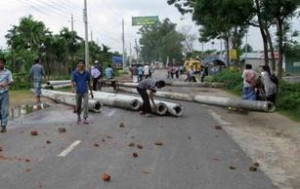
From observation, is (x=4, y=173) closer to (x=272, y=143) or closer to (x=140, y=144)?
(x=140, y=144)

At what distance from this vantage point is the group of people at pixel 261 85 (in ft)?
72.0

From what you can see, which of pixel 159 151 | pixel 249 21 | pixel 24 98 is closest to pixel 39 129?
pixel 159 151

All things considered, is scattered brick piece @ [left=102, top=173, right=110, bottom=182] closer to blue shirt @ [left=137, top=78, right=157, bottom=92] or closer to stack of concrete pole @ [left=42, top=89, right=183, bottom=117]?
blue shirt @ [left=137, top=78, right=157, bottom=92]

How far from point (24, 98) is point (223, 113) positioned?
1255 cm

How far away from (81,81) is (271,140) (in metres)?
6.38

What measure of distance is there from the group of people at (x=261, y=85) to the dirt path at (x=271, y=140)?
2.80 feet

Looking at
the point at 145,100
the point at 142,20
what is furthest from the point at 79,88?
the point at 142,20

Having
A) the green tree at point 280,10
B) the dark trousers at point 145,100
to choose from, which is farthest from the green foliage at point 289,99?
the dark trousers at point 145,100

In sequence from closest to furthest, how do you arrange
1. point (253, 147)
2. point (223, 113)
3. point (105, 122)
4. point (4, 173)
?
point (4, 173)
point (253, 147)
point (105, 122)
point (223, 113)

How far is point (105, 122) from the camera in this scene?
18094 millimetres

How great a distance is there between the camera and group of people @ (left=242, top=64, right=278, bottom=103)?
22.0 meters

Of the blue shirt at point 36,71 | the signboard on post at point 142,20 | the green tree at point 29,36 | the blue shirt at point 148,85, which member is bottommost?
the blue shirt at point 148,85

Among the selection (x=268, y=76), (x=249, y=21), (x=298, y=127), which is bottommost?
(x=298, y=127)

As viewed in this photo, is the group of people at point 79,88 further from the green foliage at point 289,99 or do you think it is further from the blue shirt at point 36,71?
the green foliage at point 289,99
